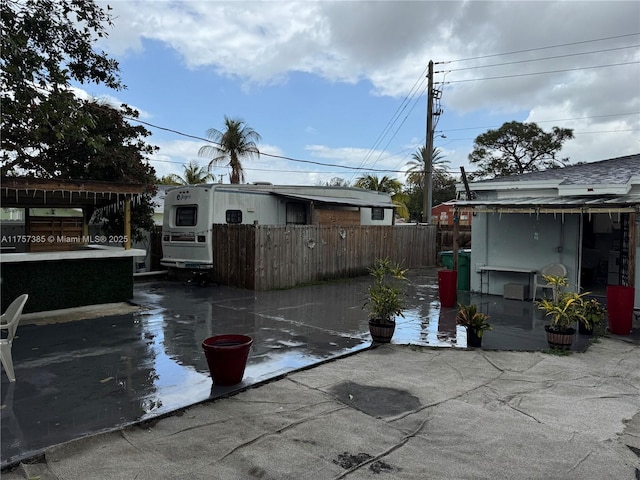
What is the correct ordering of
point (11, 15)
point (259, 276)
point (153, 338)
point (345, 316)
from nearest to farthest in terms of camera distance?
point (11, 15)
point (153, 338)
point (345, 316)
point (259, 276)

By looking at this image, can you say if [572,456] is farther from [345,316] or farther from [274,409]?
[345,316]

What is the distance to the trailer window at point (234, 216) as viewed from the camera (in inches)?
489

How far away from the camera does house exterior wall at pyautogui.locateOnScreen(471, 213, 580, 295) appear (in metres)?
9.94

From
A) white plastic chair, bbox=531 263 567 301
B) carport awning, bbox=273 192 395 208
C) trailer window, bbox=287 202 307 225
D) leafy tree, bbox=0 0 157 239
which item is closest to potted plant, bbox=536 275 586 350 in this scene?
white plastic chair, bbox=531 263 567 301

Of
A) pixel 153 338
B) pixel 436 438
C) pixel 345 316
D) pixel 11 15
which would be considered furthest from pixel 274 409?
pixel 11 15

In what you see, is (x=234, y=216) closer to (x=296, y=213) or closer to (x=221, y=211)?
(x=221, y=211)

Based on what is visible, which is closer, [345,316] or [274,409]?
[274,409]

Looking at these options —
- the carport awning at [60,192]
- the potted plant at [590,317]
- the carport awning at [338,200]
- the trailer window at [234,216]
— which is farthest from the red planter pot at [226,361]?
the carport awning at [338,200]

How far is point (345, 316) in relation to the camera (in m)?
8.70

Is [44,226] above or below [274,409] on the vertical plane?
above

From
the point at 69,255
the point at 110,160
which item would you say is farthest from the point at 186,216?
the point at 69,255

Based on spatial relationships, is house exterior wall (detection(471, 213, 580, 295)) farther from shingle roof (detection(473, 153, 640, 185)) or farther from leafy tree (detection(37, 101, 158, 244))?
leafy tree (detection(37, 101, 158, 244))

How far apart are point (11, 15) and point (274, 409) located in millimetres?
5484

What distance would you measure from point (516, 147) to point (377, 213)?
22295 millimetres
